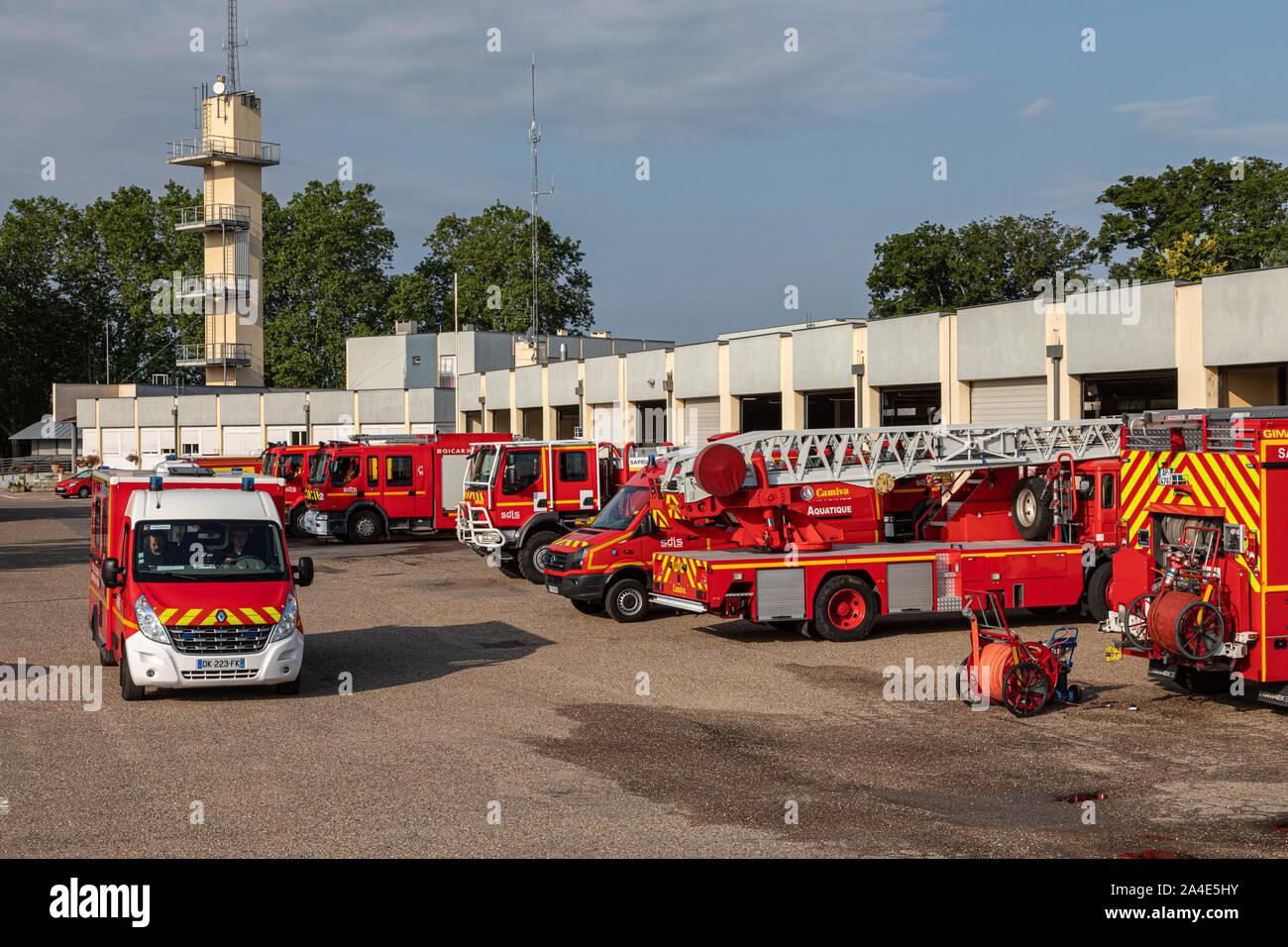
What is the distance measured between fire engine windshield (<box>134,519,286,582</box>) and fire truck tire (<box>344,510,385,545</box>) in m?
21.9

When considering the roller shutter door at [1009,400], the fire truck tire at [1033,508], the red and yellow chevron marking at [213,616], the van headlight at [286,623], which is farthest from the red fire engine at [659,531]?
the roller shutter door at [1009,400]

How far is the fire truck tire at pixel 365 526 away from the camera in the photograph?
37125 mm

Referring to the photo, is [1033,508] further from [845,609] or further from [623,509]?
[623,509]

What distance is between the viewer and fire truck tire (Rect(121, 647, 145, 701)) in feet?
46.7

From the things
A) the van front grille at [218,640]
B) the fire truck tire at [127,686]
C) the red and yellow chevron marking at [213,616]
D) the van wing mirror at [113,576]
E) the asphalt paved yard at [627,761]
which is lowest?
the asphalt paved yard at [627,761]

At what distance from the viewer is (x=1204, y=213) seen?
228 feet

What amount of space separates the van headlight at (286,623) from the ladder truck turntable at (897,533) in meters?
5.93

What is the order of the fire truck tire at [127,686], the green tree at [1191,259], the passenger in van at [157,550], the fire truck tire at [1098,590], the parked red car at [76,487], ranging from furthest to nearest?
the parked red car at [76,487] < the green tree at [1191,259] < the fire truck tire at [1098,590] < the passenger in van at [157,550] < the fire truck tire at [127,686]

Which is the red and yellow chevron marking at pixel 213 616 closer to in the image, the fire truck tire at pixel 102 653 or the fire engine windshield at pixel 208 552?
the fire engine windshield at pixel 208 552

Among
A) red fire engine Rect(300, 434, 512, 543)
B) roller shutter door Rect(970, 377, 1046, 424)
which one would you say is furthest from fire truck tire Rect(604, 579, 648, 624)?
red fire engine Rect(300, 434, 512, 543)

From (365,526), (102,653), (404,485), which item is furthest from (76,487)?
(102,653)

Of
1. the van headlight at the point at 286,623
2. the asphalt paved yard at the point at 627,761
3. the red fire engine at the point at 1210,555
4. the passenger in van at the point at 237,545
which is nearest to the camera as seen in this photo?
the asphalt paved yard at the point at 627,761

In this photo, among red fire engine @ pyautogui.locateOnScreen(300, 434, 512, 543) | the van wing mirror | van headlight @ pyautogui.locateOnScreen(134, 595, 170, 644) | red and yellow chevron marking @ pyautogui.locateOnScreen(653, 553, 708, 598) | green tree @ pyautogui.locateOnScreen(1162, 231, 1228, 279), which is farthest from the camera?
green tree @ pyautogui.locateOnScreen(1162, 231, 1228, 279)

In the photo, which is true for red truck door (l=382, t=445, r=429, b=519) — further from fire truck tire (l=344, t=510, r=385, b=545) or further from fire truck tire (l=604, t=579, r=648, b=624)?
fire truck tire (l=604, t=579, r=648, b=624)
